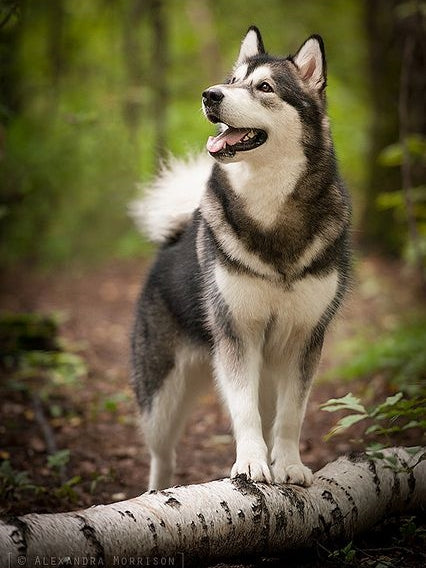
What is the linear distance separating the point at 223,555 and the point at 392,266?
254 inches

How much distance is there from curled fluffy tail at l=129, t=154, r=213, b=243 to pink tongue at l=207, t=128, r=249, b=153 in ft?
2.53

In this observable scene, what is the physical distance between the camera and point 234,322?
3264 millimetres

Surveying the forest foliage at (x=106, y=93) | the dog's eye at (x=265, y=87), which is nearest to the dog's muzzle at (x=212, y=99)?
the dog's eye at (x=265, y=87)

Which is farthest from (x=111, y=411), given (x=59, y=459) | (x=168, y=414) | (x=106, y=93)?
(x=106, y=93)

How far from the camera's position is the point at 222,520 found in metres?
2.57

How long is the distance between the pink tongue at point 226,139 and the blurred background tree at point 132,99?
4193 millimetres

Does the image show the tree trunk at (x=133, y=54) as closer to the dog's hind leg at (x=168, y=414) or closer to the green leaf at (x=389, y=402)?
the dog's hind leg at (x=168, y=414)

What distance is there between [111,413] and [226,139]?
2.97 metres

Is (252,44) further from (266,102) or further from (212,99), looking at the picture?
(212,99)

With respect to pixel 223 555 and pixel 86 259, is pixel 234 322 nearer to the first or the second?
pixel 223 555

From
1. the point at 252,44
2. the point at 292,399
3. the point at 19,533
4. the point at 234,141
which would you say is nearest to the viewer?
the point at 19,533

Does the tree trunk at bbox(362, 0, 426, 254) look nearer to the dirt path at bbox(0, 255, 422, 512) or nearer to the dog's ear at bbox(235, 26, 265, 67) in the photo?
the dirt path at bbox(0, 255, 422, 512)

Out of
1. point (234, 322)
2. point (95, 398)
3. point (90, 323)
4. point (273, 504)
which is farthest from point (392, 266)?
point (273, 504)

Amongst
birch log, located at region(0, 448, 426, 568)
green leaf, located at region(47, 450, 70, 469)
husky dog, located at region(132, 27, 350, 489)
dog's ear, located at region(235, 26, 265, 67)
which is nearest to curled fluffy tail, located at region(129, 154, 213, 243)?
husky dog, located at region(132, 27, 350, 489)
